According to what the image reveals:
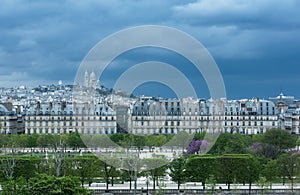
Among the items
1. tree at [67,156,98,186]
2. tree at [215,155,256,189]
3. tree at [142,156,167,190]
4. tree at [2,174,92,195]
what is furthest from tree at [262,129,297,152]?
tree at [2,174,92,195]

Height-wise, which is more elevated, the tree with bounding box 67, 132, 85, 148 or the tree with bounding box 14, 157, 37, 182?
the tree with bounding box 67, 132, 85, 148

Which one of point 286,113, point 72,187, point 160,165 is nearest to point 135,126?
point 286,113

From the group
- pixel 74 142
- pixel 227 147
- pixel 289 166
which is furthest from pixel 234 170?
pixel 74 142

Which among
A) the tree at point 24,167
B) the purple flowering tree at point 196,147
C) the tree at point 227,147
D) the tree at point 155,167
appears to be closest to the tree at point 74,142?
the purple flowering tree at point 196,147

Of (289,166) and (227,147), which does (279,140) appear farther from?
(289,166)

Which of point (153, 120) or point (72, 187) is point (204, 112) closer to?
point (153, 120)

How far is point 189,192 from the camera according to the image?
23.7 metres

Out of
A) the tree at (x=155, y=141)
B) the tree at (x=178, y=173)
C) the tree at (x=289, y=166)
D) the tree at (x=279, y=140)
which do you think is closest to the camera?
the tree at (x=178, y=173)

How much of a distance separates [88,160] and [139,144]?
47.0 ft

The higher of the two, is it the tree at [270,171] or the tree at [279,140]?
the tree at [279,140]

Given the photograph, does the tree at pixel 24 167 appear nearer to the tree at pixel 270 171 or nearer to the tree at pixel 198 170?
→ the tree at pixel 198 170

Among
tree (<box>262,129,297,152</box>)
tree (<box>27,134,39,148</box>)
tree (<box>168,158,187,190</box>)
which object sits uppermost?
tree (<box>262,129,297,152</box>)

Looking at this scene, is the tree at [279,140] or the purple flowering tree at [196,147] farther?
the tree at [279,140]

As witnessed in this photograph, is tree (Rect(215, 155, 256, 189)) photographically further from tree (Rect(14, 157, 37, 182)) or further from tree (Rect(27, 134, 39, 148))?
tree (Rect(27, 134, 39, 148))
